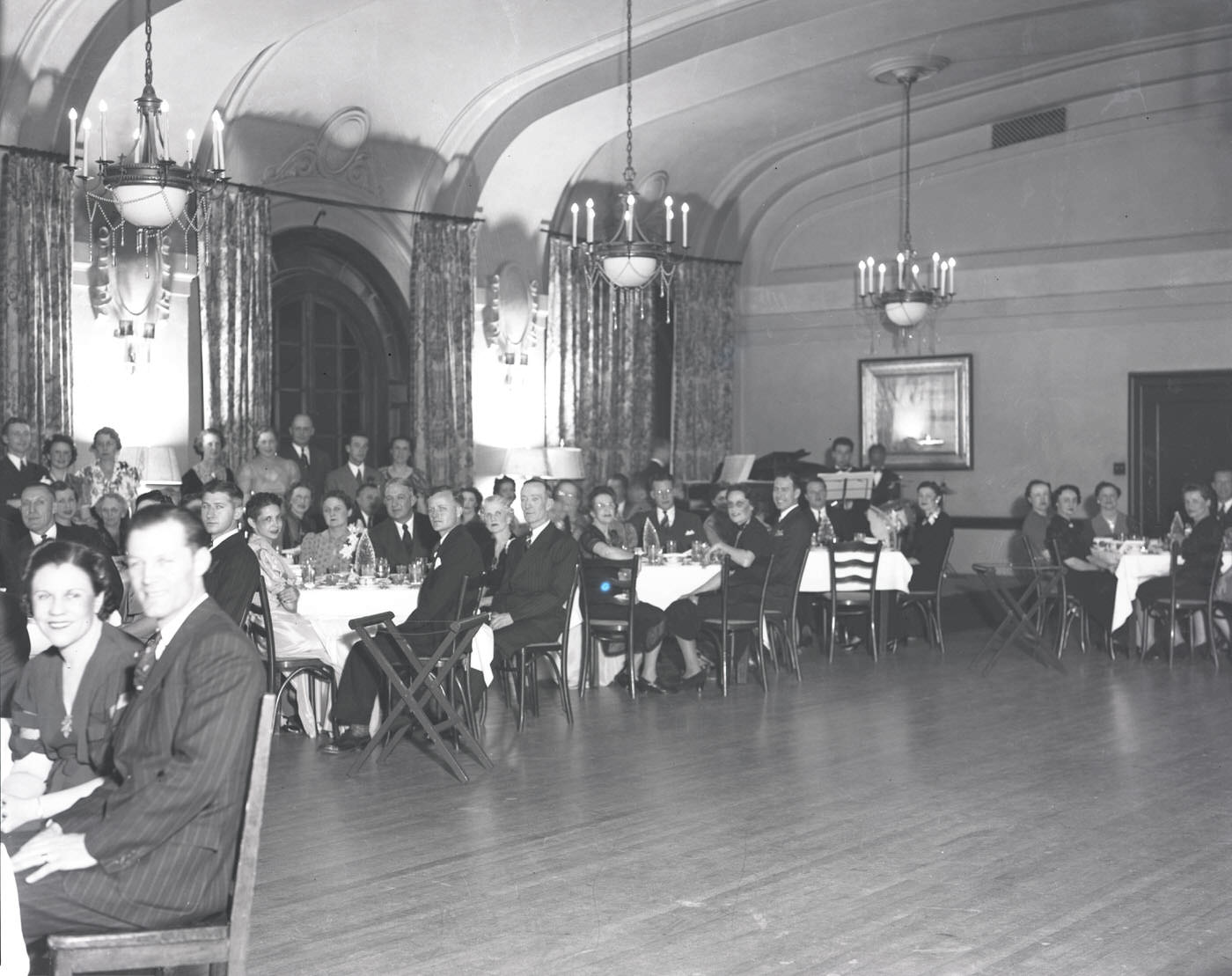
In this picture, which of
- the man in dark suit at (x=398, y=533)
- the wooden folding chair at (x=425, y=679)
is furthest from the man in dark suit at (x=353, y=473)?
the wooden folding chair at (x=425, y=679)

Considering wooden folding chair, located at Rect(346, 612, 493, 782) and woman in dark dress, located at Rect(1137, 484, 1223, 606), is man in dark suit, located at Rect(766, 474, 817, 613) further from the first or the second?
wooden folding chair, located at Rect(346, 612, 493, 782)

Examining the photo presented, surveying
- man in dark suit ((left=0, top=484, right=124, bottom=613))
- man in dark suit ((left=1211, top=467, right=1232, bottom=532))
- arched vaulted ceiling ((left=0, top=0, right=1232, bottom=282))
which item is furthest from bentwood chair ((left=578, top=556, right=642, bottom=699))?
man in dark suit ((left=1211, top=467, right=1232, bottom=532))

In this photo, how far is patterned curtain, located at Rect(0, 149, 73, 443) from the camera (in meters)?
10.0

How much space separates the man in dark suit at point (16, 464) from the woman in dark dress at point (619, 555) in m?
3.53

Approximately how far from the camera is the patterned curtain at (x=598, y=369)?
1452 centimetres

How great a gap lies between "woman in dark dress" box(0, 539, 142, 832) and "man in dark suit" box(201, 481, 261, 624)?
2673mm

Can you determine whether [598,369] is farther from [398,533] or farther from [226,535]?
[226,535]

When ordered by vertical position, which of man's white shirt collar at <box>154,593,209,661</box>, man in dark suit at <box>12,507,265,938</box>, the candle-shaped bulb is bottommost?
man in dark suit at <box>12,507,265,938</box>

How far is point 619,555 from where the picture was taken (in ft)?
29.2

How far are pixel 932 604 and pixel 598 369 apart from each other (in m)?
5.10

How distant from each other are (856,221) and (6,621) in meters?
13.4

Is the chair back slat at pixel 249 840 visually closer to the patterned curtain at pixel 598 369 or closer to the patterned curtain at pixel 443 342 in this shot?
the patterned curtain at pixel 443 342

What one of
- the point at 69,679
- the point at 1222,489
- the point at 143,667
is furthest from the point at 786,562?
the point at 143,667

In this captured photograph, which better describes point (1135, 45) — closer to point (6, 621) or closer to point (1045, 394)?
point (1045, 394)
